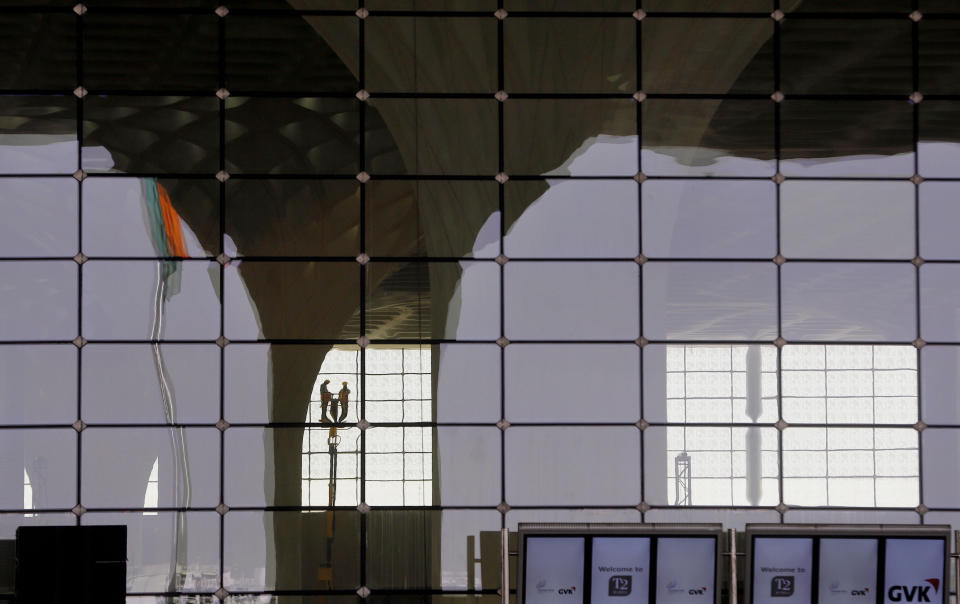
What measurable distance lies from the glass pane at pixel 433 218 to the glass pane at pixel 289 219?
0.20 metres

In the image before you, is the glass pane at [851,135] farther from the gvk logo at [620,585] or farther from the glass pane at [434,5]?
the gvk logo at [620,585]

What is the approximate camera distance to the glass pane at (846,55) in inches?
329

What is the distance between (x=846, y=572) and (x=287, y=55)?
6.58m

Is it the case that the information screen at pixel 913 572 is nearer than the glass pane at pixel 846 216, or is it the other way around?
the information screen at pixel 913 572

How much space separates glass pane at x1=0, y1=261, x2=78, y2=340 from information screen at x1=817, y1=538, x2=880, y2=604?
22.1 ft

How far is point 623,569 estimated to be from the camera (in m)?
7.64

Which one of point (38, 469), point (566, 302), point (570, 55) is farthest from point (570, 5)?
point (38, 469)

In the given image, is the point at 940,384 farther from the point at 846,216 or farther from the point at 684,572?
the point at 684,572

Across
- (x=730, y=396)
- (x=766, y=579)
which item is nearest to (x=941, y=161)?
(x=730, y=396)

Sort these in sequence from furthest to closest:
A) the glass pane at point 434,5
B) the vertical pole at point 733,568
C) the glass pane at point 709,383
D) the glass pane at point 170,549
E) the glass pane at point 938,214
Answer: the glass pane at point 434,5, the glass pane at point 938,214, the glass pane at point 709,383, the glass pane at point 170,549, the vertical pole at point 733,568

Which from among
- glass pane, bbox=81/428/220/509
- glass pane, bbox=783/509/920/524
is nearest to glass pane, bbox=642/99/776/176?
glass pane, bbox=783/509/920/524

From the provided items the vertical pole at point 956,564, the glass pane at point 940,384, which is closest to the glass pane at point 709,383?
the glass pane at point 940,384

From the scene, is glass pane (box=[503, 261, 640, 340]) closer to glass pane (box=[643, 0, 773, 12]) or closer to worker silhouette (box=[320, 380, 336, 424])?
worker silhouette (box=[320, 380, 336, 424])

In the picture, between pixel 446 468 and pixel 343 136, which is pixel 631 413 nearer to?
pixel 446 468
